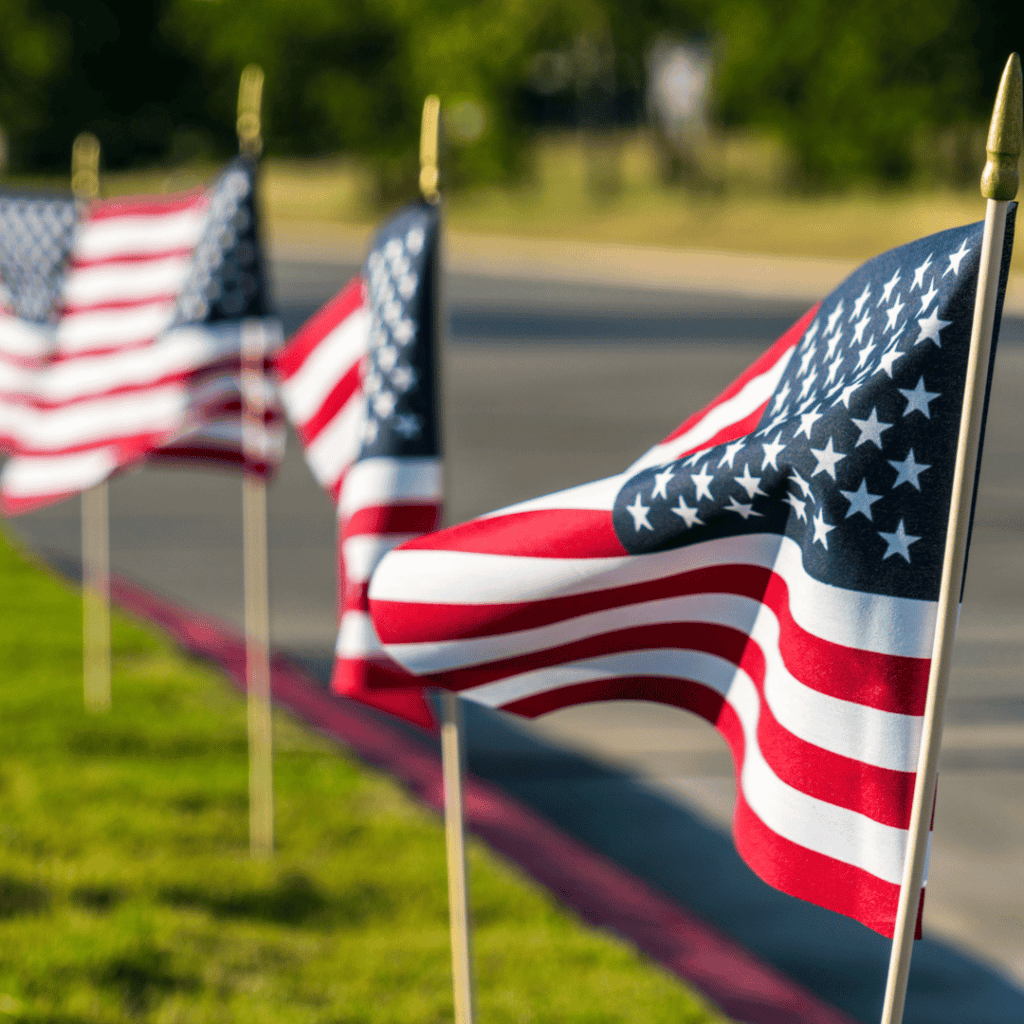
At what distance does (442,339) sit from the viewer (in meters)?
3.88

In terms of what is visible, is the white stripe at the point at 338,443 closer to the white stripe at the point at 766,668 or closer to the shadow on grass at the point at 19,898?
the white stripe at the point at 766,668

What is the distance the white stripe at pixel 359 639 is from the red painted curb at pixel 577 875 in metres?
1.39

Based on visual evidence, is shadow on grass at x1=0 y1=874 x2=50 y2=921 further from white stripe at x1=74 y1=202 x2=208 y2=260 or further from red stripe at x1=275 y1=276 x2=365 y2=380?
white stripe at x1=74 y1=202 x2=208 y2=260

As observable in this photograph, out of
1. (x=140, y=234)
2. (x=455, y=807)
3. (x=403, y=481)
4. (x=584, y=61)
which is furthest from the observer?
(x=584, y=61)

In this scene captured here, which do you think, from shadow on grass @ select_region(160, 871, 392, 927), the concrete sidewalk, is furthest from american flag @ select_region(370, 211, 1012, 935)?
the concrete sidewalk

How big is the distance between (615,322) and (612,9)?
713 inches

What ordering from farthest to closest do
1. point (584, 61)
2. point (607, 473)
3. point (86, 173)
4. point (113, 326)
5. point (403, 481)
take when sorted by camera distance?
1. point (584, 61)
2. point (607, 473)
3. point (86, 173)
4. point (113, 326)
5. point (403, 481)

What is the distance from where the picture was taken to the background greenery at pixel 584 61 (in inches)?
1503

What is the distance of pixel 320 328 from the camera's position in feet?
15.5

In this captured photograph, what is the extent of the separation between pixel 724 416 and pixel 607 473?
29.8 feet

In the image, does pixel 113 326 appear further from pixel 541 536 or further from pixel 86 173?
pixel 541 536

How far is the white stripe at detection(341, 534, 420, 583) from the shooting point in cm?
388

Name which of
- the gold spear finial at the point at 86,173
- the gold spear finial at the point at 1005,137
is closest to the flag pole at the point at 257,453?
the gold spear finial at the point at 86,173

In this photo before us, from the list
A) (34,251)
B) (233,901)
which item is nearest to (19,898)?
(233,901)
